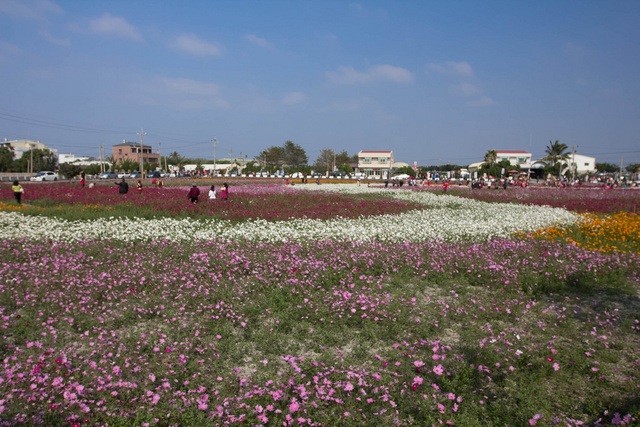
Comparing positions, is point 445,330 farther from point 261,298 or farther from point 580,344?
point 261,298

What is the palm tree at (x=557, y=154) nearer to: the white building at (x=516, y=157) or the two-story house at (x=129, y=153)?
the white building at (x=516, y=157)

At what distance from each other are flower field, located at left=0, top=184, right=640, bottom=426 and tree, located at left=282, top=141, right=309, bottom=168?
342ft

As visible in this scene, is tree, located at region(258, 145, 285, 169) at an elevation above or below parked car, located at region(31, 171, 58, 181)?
above

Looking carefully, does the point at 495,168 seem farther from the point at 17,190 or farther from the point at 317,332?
the point at 317,332

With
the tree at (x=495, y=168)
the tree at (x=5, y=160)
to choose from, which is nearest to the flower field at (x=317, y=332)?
the tree at (x=495, y=168)

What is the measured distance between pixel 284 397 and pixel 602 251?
9.95 m

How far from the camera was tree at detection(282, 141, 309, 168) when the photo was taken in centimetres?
11456

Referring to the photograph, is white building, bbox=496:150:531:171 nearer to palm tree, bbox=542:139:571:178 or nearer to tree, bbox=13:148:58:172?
palm tree, bbox=542:139:571:178

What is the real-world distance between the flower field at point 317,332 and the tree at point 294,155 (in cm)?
10437

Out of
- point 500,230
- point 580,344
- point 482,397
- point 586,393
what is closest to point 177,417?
point 482,397

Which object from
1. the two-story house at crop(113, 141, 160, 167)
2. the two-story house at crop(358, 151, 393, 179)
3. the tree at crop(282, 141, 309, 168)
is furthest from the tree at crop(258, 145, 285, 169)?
the two-story house at crop(113, 141, 160, 167)

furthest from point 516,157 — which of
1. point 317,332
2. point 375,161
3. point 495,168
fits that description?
point 317,332

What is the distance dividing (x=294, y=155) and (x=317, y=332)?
11106cm

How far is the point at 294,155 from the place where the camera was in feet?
377
